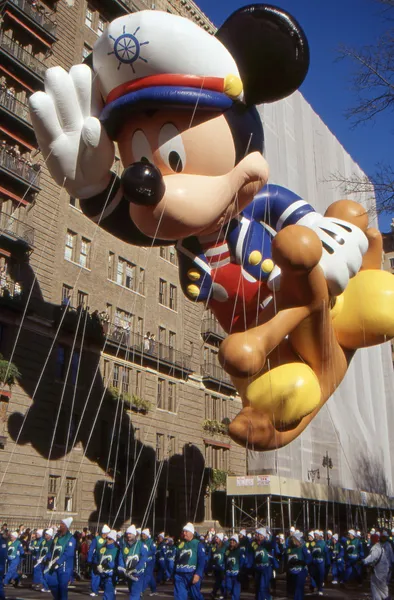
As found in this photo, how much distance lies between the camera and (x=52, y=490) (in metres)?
24.1

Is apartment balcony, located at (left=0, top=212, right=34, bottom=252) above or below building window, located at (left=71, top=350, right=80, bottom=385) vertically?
above

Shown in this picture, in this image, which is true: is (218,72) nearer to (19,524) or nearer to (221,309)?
(221,309)

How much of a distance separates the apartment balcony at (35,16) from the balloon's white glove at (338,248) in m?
21.2

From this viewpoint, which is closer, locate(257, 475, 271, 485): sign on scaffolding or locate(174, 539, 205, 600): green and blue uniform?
locate(174, 539, 205, 600): green and blue uniform

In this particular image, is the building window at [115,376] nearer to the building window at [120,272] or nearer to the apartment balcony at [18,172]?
the building window at [120,272]

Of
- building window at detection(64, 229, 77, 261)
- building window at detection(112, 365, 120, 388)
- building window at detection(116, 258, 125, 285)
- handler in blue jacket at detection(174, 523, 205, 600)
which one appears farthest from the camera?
building window at detection(116, 258, 125, 285)

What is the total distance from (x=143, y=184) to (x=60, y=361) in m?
19.1

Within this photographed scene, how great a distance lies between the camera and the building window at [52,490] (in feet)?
78.3

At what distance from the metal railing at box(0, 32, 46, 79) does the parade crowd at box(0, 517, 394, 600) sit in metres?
17.5

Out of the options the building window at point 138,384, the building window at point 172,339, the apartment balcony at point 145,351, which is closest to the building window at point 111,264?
the apartment balcony at point 145,351

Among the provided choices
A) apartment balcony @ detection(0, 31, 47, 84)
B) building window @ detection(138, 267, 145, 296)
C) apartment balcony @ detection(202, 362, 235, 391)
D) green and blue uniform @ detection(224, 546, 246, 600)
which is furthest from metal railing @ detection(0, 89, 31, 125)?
green and blue uniform @ detection(224, 546, 246, 600)

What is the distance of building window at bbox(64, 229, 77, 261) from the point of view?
2733cm

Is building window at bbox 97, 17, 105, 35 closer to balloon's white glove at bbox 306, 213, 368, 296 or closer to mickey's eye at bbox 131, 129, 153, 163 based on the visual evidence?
mickey's eye at bbox 131, 129, 153, 163

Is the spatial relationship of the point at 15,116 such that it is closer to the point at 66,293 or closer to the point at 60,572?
the point at 66,293
